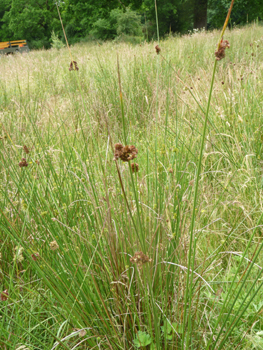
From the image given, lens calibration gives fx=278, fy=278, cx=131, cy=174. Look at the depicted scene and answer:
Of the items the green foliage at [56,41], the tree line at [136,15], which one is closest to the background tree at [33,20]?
the tree line at [136,15]

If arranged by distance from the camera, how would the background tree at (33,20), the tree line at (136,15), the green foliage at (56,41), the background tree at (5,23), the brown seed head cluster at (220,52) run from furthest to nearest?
the background tree at (5,23), the background tree at (33,20), the tree line at (136,15), the green foliage at (56,41), the brown seed head cluster at (220,52)

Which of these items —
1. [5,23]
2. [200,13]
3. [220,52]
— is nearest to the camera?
[220,52]

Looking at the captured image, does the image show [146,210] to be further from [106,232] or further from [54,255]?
[54,255]

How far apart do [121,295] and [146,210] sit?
0.33 m

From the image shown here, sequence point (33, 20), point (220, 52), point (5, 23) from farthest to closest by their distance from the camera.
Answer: point (5, 23) < point (33, 20) < point (220, 52)

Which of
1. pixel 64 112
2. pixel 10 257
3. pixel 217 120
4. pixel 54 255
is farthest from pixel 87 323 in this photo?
pixel 64 112

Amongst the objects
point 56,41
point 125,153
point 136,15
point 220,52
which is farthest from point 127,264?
point 136,15

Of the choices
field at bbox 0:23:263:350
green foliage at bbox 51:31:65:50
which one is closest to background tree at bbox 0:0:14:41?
green foliage at bbox 51:31:65:50

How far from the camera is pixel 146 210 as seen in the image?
44.3 inches

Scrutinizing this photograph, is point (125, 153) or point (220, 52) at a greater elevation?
point (220, 52)

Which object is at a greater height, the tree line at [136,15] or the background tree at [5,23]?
the background tree at [5,23]

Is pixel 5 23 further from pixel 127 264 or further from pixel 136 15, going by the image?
pixel 127 264

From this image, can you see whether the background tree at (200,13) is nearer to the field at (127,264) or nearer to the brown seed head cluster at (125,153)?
the field at (127,264)

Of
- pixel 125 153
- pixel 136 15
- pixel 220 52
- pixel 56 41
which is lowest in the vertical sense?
pixel 125 153
